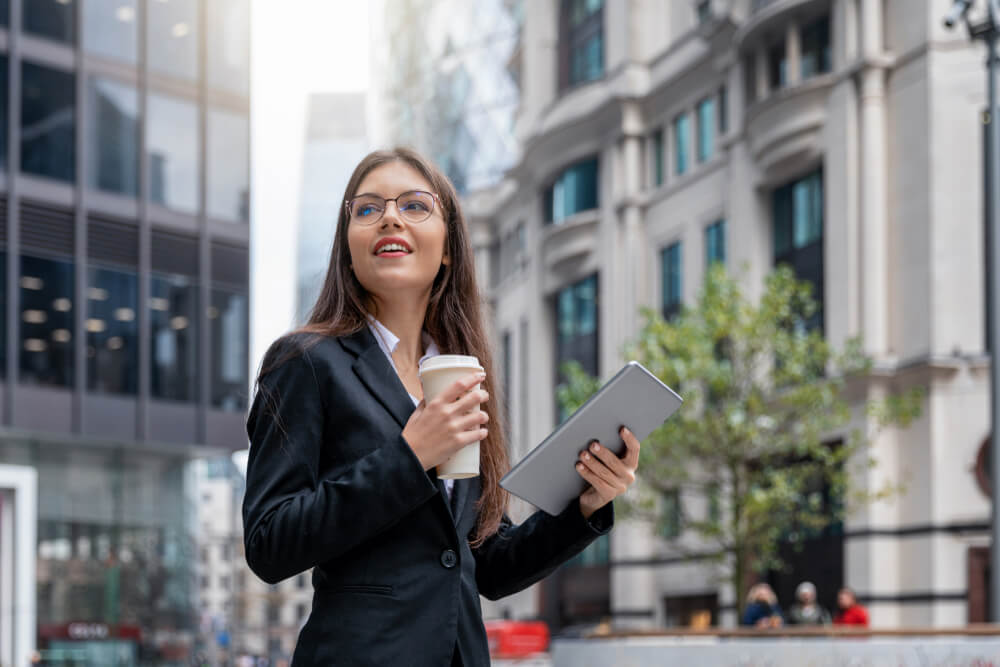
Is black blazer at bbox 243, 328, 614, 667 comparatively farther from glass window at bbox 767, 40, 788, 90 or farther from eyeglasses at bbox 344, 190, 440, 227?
glass window at bbox 767, 40, 788, 90

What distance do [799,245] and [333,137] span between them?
88578 millimetres

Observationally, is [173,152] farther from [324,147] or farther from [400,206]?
[324,147]

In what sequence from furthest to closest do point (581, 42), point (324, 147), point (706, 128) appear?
point (324, 147) < point (581, 42) < point (706, 128)

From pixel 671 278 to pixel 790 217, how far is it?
7.75 metres

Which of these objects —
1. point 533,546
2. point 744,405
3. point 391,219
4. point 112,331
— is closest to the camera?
point 391,219

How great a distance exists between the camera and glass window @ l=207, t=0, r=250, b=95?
2939 centimetres

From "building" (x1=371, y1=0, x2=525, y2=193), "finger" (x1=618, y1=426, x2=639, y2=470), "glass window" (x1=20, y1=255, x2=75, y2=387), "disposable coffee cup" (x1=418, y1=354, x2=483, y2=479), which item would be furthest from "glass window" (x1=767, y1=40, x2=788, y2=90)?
"disposable coffee cup" (x1=418, y1=354, x2=483, y2=479)

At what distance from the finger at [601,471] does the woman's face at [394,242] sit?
44 cm

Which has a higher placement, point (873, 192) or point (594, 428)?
point (873, 192)

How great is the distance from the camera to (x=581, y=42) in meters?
48.2

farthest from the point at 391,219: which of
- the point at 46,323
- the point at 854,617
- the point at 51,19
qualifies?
the point at 51,19

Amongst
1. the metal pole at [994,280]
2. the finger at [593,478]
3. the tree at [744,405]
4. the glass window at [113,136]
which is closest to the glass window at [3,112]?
the glass window at [113,136]

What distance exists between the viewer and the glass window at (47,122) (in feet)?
87.8

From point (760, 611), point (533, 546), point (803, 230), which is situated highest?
point (803, 230)
